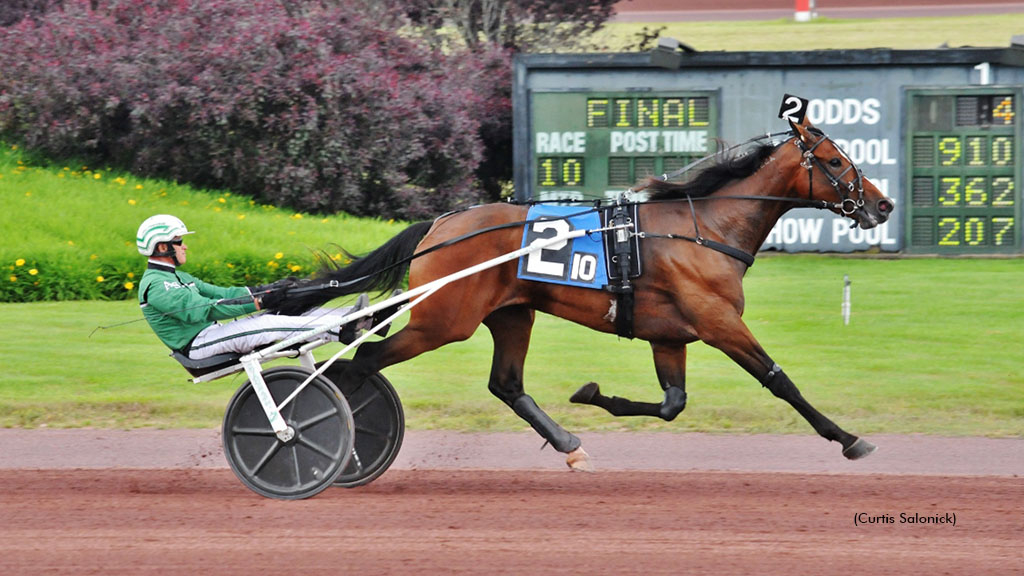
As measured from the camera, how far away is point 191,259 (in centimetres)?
1352

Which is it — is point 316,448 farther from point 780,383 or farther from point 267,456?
point 780,383

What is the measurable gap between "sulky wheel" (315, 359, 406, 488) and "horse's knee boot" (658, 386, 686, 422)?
1291 mm

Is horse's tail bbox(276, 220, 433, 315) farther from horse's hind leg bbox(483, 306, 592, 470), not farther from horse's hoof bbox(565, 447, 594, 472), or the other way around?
horse's hoof bbox(565, 447, 594, 472)

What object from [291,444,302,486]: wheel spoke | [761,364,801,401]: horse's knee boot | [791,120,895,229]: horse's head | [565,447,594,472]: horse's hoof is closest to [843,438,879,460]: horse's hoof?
[761,364,801,401]: horse's knee boot

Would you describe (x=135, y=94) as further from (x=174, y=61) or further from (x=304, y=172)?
(x=304, y=172)

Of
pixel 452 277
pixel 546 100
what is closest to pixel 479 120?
pixel 546 100

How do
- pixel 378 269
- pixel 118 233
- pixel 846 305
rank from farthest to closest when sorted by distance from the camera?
1. pixel 118 233
2. pixel 846 305
3. pixel 378 269

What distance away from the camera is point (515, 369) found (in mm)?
6906

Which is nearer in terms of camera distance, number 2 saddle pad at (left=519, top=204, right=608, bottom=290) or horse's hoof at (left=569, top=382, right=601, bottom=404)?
number 2 saddle pad at (left=519, top=204, right=608, bottom=290)

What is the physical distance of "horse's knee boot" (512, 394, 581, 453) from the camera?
6.64m

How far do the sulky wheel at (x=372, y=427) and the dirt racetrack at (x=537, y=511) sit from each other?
0.10 meters

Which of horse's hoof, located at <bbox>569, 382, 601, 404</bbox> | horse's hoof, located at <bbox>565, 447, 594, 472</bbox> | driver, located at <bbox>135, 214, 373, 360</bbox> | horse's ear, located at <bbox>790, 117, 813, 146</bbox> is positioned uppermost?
horse's ear, located at <bbox>790, 117, 813, 146</bbox>

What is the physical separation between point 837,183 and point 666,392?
4.46 feet

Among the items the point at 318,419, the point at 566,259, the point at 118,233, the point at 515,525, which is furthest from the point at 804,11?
the point at 515,525
